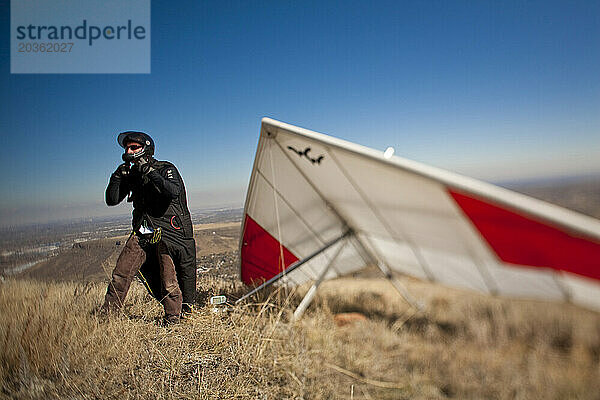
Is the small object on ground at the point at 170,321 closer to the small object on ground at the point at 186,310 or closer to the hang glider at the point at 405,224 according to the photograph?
the small object on ground at the point at 186,310

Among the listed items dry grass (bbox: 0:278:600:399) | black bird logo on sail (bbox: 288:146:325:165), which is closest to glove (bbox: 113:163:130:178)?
dry grass (bbox: 0:278:600:399)

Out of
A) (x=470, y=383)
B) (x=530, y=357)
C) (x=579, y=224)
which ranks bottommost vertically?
(x=470, y=383)

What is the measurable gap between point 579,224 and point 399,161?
61cm

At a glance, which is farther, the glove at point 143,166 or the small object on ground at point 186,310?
the small object on ground at point 186,310

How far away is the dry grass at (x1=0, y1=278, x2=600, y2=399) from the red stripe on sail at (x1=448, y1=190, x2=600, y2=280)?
18cm

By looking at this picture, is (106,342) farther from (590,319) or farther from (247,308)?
(590,319)

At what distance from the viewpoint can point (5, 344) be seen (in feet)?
5.50

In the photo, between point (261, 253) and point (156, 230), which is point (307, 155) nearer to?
point (156, 230)

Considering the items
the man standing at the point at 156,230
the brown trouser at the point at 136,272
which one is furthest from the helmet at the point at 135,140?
the brown trouser at the point at 136,272

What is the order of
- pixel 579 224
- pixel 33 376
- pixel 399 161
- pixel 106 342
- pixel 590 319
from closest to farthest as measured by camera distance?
pixel 579 224
pixel 590 319
pixel 399 161
pixel 33 376
pixel 106 342

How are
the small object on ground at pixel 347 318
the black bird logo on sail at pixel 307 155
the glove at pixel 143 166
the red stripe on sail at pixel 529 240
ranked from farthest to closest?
the glove at pixel 143 166 → the small object on ground at pixel 347 318 → the black bird logo on sail at pixel 307 155 → the red stripe on sail at pixel 529 240

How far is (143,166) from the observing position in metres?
2.52

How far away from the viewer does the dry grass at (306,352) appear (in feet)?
3.56

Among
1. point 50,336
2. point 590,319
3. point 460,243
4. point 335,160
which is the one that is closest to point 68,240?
point 50,336
